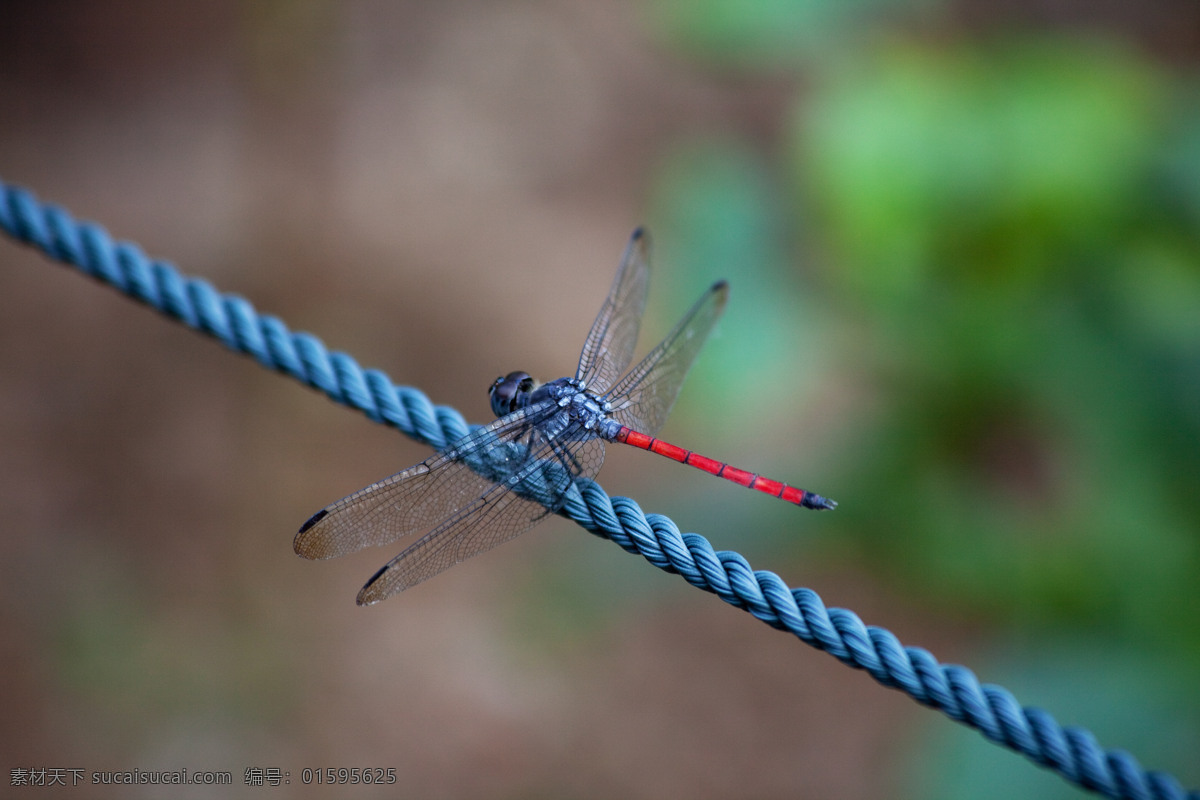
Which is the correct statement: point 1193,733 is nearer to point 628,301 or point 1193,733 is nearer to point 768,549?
point 768,549

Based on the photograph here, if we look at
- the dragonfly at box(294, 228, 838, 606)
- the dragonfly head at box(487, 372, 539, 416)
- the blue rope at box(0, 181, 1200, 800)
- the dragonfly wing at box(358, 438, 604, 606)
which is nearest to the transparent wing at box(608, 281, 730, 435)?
the dragonfly at box(294, 228, 838, 606)

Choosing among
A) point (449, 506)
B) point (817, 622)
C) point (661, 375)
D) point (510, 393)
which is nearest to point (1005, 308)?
point (661, 375)

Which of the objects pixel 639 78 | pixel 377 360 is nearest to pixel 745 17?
pixel 377 360

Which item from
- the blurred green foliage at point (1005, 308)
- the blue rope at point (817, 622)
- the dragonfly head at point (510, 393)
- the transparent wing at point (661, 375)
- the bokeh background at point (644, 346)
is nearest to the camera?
the blue rope at point (817, 622)

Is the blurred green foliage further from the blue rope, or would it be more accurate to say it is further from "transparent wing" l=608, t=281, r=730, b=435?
the blue rope

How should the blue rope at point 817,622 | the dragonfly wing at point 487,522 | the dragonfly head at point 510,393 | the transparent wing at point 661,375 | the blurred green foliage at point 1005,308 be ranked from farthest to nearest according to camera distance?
the blurred green foliage at point 1005,308, the transparent wing at point 661,375, the dragonfly head at point 510,393, the dragonfly wing at point 487,522, the blue rope at point 817,622

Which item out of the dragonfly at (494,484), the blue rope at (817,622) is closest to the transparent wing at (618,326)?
the dragonfly at (494,484)

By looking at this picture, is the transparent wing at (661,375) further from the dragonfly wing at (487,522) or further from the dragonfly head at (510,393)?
the dragonfly wing at (487,522)
